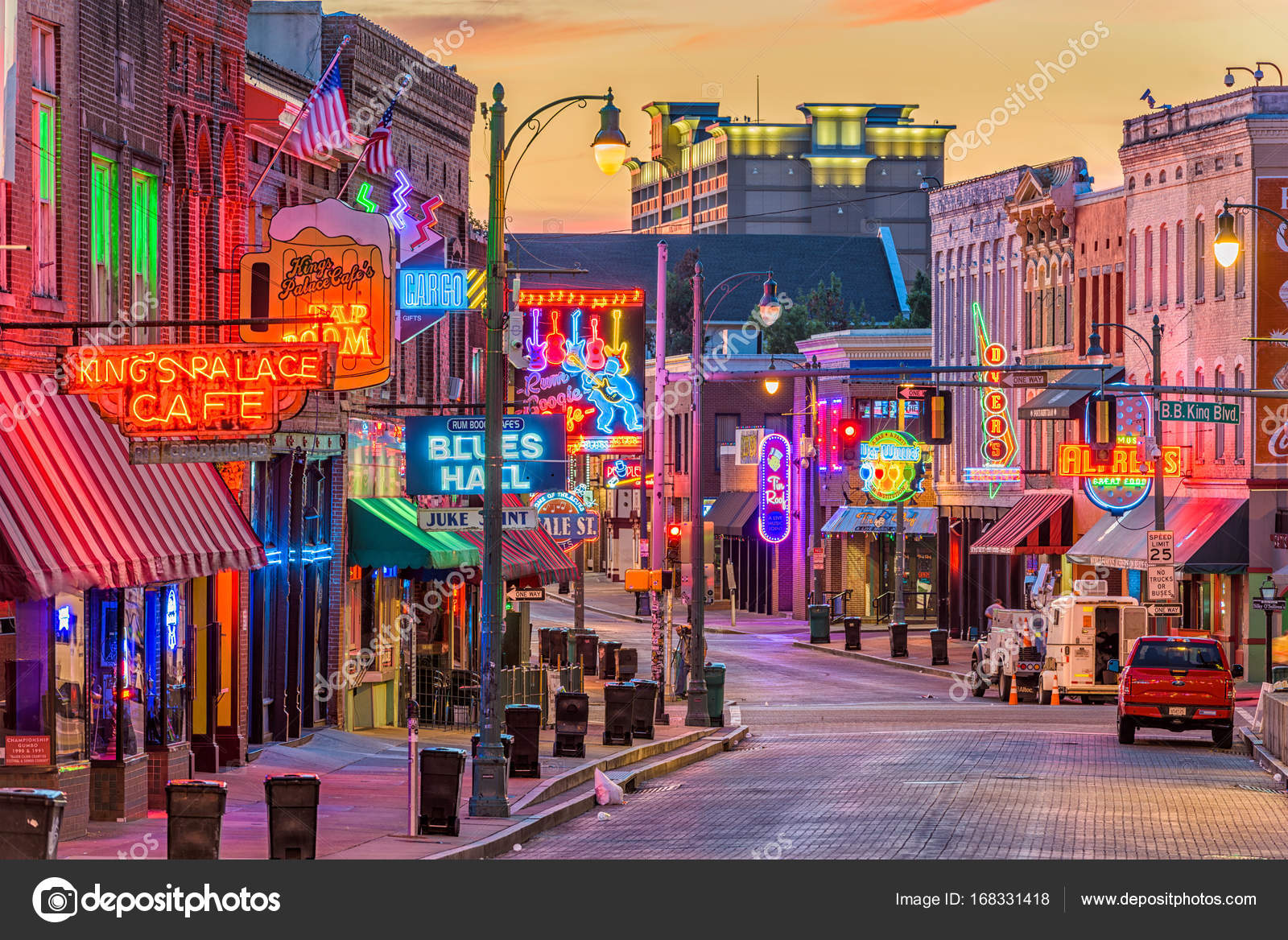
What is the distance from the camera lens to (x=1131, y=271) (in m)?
57.1

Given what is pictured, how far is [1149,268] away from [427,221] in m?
26.4

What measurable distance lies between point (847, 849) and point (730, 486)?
212ft

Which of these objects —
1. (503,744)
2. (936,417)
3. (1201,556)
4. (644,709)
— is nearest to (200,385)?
(503,744)

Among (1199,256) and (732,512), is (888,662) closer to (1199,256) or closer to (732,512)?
(1199,256)

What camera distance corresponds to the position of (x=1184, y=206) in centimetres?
5369

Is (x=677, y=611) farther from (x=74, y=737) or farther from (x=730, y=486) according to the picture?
(x=74, y=737)

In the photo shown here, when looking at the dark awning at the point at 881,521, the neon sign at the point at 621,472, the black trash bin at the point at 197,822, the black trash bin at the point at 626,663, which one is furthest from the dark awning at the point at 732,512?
the black trash bin at the point at 197,822

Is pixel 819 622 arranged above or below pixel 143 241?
below

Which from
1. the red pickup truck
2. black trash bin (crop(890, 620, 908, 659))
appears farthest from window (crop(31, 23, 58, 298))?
black trash bin (crop(890, 620, 908, 659))

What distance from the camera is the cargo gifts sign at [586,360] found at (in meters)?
43.7

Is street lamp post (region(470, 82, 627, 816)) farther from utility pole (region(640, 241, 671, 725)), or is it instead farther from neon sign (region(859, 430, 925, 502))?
neon sign (region(859, 430, 925, 502))

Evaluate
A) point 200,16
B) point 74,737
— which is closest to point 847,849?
point 74,737

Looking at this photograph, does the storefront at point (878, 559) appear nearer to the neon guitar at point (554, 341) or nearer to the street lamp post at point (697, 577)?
the street lamp post at point (697, 577)

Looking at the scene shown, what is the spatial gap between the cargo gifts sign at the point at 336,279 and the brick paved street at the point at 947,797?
277 inches
